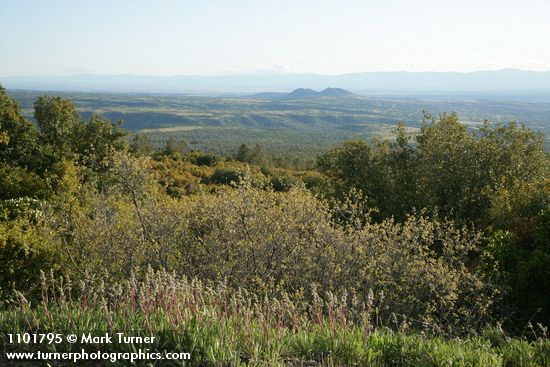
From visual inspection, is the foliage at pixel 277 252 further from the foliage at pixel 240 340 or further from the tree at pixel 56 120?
the tree at pixel 56 120

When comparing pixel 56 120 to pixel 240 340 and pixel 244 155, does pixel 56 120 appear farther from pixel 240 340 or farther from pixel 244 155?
pixel 240 340

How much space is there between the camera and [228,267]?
33.5 feet

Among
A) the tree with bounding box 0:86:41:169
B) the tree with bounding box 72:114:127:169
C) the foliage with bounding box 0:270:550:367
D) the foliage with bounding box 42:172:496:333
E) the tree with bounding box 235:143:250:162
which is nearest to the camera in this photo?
the foliage with bounding box 0:270:550:367

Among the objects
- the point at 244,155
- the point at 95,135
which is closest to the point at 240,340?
the point at 95,135

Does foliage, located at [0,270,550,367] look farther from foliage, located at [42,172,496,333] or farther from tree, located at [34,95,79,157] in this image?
tree, located at [34,95,79,157]

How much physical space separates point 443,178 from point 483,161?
6.92 feet

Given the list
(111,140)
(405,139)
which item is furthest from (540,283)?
(111,140)

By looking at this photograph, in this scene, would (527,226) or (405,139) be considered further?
(405,139)

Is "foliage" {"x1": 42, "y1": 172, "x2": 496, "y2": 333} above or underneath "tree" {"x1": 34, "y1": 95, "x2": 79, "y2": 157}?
underneath

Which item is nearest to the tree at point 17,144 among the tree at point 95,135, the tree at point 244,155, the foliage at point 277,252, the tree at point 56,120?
the tree at point 56,120

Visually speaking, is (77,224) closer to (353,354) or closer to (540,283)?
(353,354)

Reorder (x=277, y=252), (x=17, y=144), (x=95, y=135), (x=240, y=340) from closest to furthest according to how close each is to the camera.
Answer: (x=240, y=340)
(x=277, y=252)
(x=17, y=144)
(x=95, y=135)

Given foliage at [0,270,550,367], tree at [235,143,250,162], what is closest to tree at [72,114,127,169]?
tree at [235,143,250,162]

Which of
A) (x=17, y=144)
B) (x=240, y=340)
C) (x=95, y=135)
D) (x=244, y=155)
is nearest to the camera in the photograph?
(x=240, y=340)
